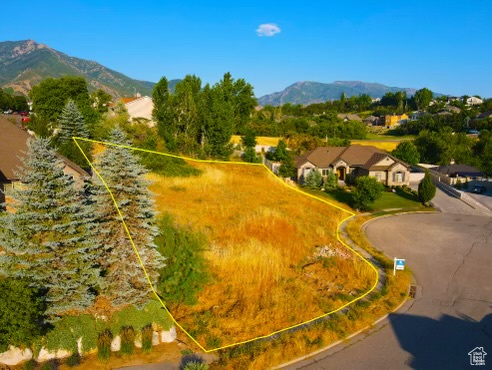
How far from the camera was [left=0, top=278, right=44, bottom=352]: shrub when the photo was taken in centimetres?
982

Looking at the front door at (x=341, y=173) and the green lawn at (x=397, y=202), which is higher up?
the front door at (x=341, y=173)

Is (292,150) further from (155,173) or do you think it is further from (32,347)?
(32,347)

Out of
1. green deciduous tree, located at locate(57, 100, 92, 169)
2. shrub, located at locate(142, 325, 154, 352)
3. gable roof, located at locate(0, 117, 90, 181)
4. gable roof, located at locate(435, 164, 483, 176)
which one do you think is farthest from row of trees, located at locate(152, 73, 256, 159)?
gable roof, located at locate(435, 164, 483, 176)

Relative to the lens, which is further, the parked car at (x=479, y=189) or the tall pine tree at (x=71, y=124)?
the parked car at (x=479, y=189)

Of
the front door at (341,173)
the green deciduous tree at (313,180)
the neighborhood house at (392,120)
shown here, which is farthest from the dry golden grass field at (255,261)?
the neighborhood house at (392,120)

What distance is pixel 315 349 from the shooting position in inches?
430

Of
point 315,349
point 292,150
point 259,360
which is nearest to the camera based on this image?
point 259,360

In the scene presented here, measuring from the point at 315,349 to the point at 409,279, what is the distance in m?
7.35

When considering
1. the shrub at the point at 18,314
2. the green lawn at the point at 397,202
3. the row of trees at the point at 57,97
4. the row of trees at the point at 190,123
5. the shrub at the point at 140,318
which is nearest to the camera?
the shrub at the point at 18,314

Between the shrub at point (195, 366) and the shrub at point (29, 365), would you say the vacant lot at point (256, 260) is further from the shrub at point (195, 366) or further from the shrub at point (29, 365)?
the shrub at point (29, 365)

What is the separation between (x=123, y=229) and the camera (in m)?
11.5

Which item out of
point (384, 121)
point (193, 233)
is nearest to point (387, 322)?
point (193, 233)

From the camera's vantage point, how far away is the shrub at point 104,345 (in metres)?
10.7

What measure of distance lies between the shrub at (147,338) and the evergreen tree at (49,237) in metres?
1.96
